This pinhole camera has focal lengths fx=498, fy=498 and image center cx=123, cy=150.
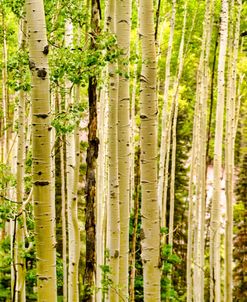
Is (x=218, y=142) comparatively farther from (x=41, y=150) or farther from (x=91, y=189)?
(x=41, y=150)

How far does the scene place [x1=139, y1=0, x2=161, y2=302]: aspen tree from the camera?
12.3 feet

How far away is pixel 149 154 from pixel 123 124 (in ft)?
4.16

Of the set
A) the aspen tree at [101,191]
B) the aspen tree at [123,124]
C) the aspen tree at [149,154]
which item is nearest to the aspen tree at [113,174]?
the aspen tree at [123,124]

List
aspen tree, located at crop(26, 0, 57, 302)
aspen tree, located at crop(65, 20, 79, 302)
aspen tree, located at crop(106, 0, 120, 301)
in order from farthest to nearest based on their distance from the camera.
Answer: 1. aspen tree, located at crop(65, 20, 79, 302)
2. aspen tree, located at crop(106, 0, 120, 301)
3. aspen tree, located at crop(26, 0, 57, 302)

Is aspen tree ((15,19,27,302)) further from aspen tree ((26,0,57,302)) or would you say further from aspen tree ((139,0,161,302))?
aspen tree ((26,0,57,302))

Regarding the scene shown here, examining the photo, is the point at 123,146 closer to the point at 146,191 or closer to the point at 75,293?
the point at 146,191

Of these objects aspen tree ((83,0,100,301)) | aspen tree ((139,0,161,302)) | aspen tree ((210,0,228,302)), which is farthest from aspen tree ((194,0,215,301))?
aspen tree ((139,0,161,302))

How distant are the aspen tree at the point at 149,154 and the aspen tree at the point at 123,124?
96cm

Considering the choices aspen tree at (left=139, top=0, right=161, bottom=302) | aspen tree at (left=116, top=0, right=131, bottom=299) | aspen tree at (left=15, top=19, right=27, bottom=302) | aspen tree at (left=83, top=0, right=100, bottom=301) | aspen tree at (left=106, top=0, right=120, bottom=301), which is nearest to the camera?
aspen tree at (left=139, top=0, right=161, bottom=302)

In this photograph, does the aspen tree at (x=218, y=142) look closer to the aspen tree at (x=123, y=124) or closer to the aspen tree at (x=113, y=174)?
the aspen tree at (x=113, y=174)

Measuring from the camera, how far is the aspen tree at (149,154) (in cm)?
375

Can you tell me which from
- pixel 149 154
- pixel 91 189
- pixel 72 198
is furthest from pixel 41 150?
pixel 72 198

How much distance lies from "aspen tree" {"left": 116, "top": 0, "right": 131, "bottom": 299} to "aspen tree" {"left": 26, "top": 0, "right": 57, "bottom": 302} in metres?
1.71

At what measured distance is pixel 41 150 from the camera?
3.15m
